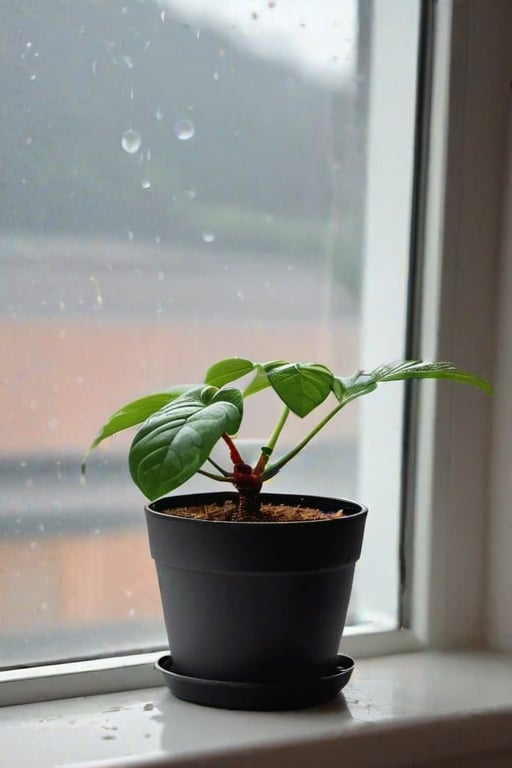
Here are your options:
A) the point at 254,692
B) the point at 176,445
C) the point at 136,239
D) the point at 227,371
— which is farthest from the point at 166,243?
the point at 254,692

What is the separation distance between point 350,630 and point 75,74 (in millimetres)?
582

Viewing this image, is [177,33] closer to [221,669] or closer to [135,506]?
[135,506]

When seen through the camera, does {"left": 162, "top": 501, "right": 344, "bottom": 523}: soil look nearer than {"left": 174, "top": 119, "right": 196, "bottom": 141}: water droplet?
Yes

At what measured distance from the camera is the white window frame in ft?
3.02

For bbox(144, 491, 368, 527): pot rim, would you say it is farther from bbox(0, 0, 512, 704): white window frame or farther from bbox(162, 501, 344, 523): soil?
bbox(0, 0, 512, 704): white window frame

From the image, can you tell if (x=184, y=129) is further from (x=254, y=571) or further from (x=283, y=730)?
(x=283, y=730)

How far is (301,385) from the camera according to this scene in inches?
26.9

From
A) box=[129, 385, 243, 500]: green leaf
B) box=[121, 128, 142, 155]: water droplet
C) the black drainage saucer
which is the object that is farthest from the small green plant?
box=[121, 128, 142, 155]: water droplet

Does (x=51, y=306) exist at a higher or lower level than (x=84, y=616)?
higher

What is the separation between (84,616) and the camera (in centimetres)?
86

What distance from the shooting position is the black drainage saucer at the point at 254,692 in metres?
0.73

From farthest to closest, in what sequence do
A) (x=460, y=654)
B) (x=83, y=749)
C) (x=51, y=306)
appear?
(x=460, y=654), (x=51, y=306), (x=83, y=749)

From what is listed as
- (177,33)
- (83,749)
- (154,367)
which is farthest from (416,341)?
(83,749)

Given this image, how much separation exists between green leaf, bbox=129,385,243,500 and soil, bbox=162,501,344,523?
0.32 feet
